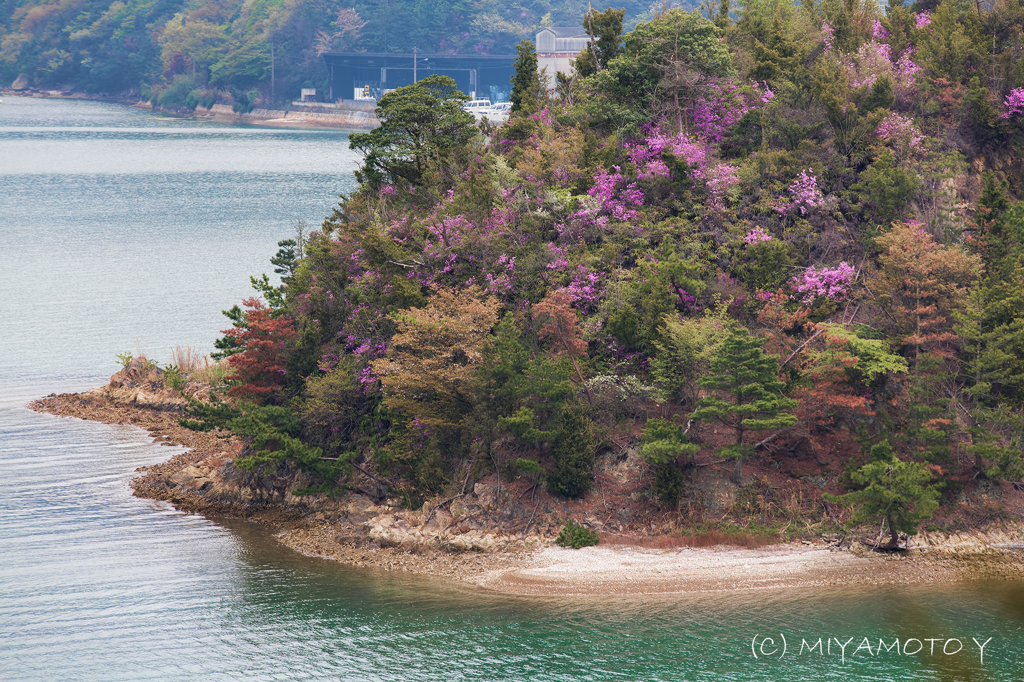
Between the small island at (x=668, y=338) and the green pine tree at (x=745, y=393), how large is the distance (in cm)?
14

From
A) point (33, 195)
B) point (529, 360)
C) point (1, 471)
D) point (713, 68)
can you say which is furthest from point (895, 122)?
point (33, 195)

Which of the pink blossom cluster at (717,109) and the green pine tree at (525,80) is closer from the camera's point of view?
the pink blossom cluster at (717,109)

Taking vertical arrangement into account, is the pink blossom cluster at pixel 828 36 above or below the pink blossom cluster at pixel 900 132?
above

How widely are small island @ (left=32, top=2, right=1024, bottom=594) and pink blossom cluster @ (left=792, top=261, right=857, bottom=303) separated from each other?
14 cm

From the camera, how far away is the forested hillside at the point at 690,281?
1583 inches

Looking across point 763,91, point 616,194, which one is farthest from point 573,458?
point 763,91

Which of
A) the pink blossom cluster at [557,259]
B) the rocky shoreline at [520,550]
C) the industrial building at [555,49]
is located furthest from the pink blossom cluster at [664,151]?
the industrial building at [555,49]

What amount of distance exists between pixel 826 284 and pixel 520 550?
58.0 ft

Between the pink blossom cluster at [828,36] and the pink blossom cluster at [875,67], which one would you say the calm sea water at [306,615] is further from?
the pink blossom cluster at [828,36]

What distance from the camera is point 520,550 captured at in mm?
38906

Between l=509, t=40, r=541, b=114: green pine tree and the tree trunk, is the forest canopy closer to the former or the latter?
l=509, t=40, r=541, b=114: green pine tree

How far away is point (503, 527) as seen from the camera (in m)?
40.1

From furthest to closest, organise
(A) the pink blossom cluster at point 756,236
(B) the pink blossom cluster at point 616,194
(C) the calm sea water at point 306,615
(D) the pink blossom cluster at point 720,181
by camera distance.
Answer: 1. (D) the pink blossom cluster at point 720,181
2. (B) the pink blossom cluster at point 616,194
3. (A) the pink blossom cluster at point 756,236
4. (C) the calm sea water at point 306,615

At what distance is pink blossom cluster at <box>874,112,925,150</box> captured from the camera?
4847 cm
